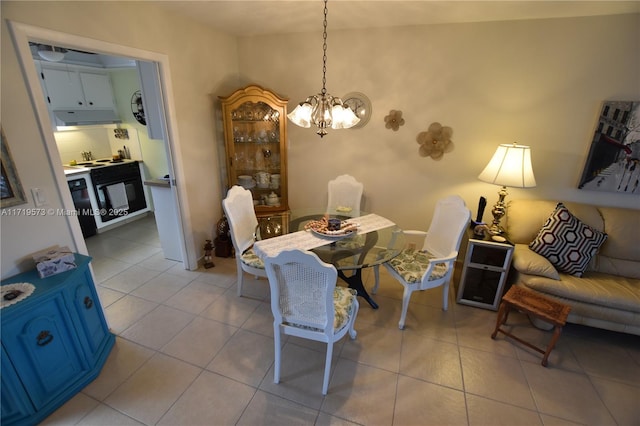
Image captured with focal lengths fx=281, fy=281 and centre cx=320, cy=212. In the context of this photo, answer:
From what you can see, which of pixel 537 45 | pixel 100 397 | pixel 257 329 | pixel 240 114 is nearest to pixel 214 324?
pixel 257 329

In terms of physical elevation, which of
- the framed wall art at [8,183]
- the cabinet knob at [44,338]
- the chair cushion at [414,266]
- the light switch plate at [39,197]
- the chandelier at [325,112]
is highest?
Result: the chandelier at [325,112]

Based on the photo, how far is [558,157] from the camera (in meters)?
2.62

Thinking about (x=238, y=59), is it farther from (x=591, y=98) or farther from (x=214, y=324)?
(x=591, y=98)

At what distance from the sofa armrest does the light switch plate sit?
3.38 m

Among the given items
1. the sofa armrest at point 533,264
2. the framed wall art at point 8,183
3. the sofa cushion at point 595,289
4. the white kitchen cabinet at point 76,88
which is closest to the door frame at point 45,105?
the framed wall art at point 8,183

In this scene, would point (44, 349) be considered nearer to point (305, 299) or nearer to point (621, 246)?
point (305, 299)

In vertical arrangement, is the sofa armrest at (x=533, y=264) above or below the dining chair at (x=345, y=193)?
below

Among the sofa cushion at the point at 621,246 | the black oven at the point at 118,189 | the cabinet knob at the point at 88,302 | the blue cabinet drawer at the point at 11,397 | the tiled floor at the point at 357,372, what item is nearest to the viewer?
the blue cabinet drawer at the point at 11,397

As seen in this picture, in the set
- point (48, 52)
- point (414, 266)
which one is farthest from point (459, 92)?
point (48, 52)

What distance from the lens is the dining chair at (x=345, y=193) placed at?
9.95 feet

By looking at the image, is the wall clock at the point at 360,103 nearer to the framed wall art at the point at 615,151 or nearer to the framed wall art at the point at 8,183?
the framed wall art at the point at 615,151

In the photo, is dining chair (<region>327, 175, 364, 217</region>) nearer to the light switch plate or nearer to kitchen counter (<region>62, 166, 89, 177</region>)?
the light switch plate

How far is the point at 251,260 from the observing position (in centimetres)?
238

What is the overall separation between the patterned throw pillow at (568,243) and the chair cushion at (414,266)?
2.91 ft
